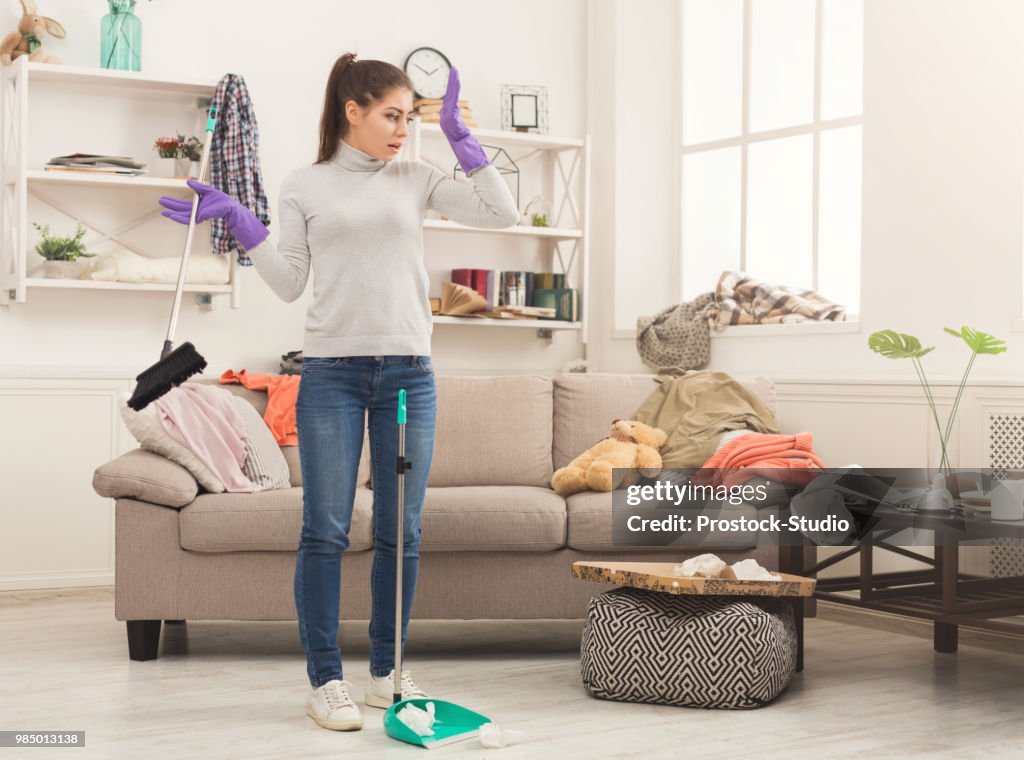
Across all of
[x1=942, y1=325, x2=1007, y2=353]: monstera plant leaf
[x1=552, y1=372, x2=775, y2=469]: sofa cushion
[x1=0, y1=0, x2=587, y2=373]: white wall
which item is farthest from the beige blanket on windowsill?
[x1=942, y1=325, x2=1007, y2=353]: monstera plant leaf

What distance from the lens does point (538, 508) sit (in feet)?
11.6

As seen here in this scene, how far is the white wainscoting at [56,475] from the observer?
15.4 ft

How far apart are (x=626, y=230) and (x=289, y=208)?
3.09m

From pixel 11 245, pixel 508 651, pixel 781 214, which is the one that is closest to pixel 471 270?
pixel 781 214

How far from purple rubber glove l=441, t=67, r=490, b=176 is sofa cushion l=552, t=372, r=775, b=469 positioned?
1589 millimetres

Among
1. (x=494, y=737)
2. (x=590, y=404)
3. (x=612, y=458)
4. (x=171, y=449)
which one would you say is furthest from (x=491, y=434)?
(x=494, y=737)

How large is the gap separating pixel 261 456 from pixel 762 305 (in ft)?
7.38

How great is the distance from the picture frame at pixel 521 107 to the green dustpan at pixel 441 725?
11.1 feet

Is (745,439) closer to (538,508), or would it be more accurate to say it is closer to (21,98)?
(538,508)

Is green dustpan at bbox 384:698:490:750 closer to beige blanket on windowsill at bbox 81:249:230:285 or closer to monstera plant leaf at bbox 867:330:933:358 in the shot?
monstera plant leaf at bbox 867:330:933:358

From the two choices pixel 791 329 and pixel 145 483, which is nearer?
pixel 145 483

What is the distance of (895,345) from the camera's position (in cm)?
397

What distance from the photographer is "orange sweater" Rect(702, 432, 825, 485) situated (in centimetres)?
367

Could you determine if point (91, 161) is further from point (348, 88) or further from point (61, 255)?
point (348, 88)
